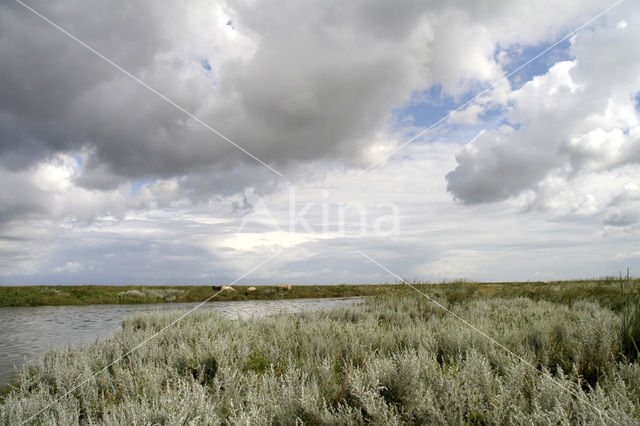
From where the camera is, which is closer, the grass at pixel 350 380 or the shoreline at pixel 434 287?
the grass at pixel 350 380

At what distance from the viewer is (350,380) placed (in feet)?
12.5

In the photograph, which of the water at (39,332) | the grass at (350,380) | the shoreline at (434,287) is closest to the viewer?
the grass at (350,380)

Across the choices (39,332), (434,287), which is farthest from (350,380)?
(434,287)

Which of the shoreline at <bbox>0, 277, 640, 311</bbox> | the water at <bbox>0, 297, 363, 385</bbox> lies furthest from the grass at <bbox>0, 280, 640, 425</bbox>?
the shoreline at <bbox>0, 277, 640, 311</bbox>

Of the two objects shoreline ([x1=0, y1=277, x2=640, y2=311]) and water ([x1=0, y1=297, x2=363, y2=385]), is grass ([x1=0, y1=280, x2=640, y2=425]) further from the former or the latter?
shoreline ([x1=0, y1=277, x2=640, y2=311])

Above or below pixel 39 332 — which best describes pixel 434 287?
above

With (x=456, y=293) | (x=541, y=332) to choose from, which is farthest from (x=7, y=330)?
(x=456, y=293)

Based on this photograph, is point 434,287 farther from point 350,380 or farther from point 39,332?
point 39,332

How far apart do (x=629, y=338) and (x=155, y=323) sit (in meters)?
10.8

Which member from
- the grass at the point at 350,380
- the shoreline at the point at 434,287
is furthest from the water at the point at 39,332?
the shoreline at the point at 434,287

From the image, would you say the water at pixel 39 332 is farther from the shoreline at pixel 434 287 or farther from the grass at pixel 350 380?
the shoreline at pixel 434 287

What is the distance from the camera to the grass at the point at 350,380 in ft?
10.4

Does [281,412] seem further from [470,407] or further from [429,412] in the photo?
[470,407]

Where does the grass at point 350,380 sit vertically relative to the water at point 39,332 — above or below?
above
